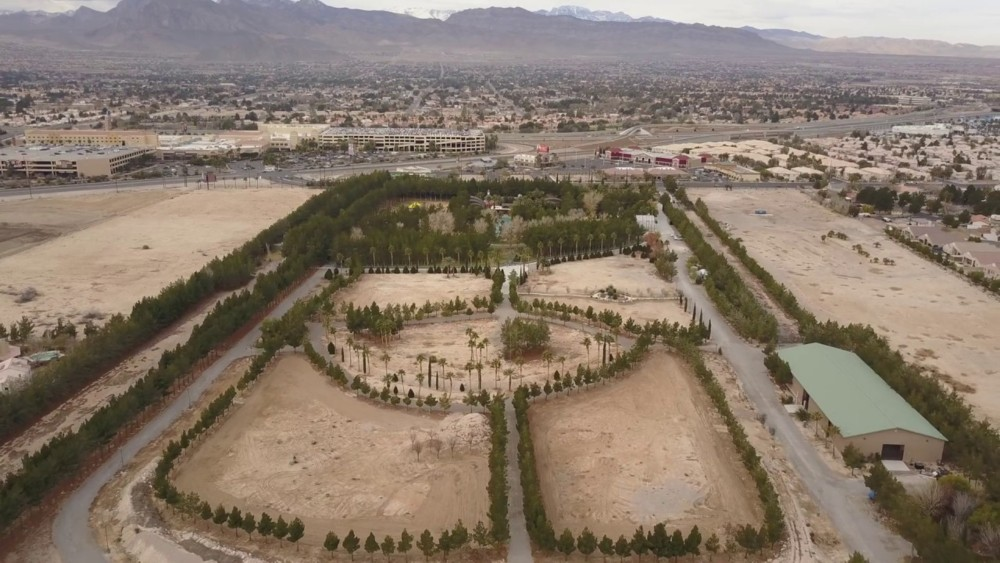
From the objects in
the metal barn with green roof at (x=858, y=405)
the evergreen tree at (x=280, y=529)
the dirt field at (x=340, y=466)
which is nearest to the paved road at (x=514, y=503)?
the dirt field at (x=340, y=466)

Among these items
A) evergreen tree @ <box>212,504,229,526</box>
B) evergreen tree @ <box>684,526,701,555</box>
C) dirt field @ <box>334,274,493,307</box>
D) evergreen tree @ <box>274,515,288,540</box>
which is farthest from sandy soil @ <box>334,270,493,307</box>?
evergreen tree @ <box>684,526,701,555</box>

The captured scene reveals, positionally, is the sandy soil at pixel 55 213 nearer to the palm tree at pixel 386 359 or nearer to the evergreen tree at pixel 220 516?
the palm tree at pixel 386 359

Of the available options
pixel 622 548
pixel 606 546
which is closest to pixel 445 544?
pixel 606 546

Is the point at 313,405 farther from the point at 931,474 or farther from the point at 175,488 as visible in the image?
the point at 931,474

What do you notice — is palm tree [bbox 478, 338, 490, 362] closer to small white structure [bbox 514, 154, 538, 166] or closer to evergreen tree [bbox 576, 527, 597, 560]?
evergreen tree [bbox 576, 527, 597, 560]

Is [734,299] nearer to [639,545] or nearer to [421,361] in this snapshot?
[421,361]

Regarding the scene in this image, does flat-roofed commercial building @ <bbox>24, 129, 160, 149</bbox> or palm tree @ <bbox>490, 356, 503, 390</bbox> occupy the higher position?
flat-roofed commercial building @ <bbox>24, 129, 160, 149</bbox>
